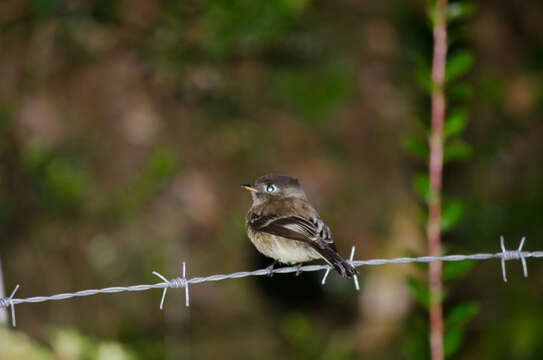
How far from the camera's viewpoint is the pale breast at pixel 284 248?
4.75m

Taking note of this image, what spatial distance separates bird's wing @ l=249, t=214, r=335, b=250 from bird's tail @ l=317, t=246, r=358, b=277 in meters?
0.08

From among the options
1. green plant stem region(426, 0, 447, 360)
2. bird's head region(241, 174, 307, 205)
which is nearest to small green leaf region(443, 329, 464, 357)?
green plant stem region(426, 0, 447, 360)

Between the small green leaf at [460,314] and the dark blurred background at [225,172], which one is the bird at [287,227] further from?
the dark blurred background at [225,172]

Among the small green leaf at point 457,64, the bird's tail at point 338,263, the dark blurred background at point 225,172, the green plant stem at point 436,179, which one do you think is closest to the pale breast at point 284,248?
the bird's tail at point 338,263

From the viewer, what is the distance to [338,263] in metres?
4.05

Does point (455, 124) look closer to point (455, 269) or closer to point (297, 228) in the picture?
point (455, 269)

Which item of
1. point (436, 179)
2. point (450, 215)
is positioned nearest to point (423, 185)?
point (436, 179)

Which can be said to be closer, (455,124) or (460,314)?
(460,314)

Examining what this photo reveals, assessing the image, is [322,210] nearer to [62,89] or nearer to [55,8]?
[62,89]

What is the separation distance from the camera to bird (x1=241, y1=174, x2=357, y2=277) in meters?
4.45

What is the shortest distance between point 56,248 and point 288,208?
385cm

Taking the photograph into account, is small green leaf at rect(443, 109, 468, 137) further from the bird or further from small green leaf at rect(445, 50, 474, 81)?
the bird

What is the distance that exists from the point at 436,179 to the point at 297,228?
1.19 metres

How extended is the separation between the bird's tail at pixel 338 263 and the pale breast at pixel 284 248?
0.34 m
